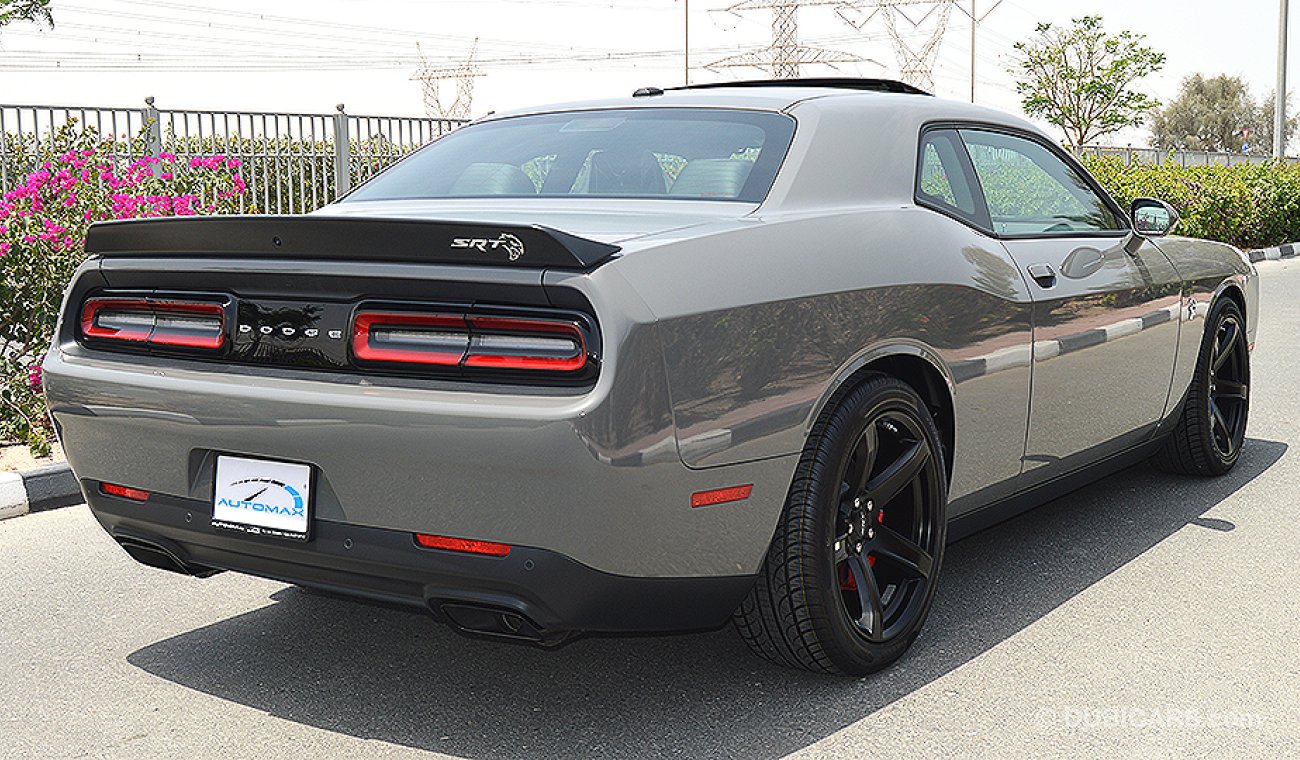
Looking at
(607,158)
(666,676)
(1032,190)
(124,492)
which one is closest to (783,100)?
(607,158)

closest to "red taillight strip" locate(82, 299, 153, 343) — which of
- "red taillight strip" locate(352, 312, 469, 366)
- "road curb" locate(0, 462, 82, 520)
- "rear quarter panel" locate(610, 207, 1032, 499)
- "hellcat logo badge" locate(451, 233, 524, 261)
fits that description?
"red taillight strip" locate(352, 312, 469, 366)

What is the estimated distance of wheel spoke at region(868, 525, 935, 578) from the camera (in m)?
3.60

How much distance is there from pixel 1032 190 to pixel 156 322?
9.06ft

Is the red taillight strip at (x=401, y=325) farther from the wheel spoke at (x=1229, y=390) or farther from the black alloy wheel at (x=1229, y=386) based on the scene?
the wheel spoke at (x=1229, y=390)

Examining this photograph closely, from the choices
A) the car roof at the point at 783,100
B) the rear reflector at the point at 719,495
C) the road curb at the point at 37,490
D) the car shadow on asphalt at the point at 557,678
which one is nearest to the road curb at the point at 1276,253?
the car roof at the point at 783,100

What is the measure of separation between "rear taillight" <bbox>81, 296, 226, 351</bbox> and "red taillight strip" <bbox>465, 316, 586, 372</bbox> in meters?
0.71

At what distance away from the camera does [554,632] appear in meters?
2.96

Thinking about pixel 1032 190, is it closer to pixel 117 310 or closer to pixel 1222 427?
pixel 1222 427

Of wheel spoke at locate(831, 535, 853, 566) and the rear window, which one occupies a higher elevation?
the rear window

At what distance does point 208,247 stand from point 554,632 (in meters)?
1.20

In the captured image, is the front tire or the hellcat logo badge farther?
the front tire

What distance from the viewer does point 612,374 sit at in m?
2.74

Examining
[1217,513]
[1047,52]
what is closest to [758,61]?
[1047,52]

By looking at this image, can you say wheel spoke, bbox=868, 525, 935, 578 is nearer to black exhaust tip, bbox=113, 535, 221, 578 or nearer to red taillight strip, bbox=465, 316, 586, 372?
red taillight strip, bbox=465, 316, 586, 372
